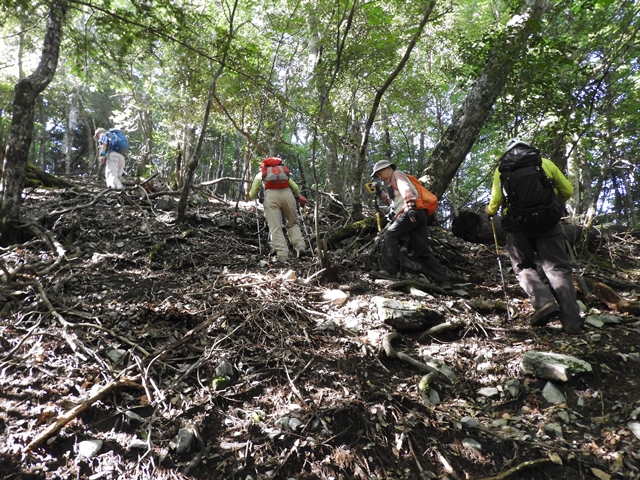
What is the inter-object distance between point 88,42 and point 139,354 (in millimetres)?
3625

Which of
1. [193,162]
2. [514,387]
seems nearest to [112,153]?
[193,162]

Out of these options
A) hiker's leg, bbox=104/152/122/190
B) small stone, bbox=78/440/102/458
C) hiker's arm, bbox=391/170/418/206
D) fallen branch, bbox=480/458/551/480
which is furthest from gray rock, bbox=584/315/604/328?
hiker's leg, bbox=104/152/122/190

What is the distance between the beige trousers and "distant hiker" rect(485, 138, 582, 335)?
3935mm

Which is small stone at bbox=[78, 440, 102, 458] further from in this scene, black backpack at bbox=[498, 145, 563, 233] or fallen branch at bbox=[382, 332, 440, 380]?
black backpack at bbox=[498, 145, 563, 233]

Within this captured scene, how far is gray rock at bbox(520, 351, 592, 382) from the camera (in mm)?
3119

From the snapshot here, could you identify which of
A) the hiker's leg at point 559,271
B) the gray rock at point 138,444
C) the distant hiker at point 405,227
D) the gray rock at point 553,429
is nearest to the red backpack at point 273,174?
the distant hiker at point 405,227

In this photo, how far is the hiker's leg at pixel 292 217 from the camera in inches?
278

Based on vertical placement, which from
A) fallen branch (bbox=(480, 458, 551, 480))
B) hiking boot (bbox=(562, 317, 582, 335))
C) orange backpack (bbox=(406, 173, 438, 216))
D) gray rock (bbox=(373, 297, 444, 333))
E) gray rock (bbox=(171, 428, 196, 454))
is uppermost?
orange backpack (bbox=(406, 173, 438, 216))

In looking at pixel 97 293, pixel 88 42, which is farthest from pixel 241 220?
pixel 88 42

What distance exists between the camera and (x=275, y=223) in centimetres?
697

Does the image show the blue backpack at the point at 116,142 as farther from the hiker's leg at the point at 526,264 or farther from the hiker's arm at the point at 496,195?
the hiker's leg at the point at 526,264

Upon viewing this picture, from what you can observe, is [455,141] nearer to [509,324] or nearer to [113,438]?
[509,324]

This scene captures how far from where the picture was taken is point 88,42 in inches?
156

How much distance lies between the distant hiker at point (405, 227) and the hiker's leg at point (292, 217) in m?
1.89
